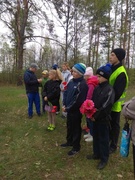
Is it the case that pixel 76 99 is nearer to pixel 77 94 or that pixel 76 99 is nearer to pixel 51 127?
pixel 77 94

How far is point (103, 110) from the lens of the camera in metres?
3.14

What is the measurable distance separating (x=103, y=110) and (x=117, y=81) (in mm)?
690

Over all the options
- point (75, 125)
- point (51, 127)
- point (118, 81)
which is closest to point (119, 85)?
point (118, 81)

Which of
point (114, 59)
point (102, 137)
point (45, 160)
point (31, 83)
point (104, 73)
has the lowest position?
point (45, 160)

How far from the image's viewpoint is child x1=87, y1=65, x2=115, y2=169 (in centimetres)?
315

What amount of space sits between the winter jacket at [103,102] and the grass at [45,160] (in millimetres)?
966

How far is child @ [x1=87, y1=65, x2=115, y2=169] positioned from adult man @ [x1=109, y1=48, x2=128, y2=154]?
27 centimetres

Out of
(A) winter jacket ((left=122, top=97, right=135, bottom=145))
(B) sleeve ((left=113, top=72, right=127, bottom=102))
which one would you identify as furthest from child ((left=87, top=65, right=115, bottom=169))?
(A) winter jacket ((left=122, top=97, right=135, bottom=145))

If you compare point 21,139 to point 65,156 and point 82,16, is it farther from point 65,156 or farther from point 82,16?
point 82,16

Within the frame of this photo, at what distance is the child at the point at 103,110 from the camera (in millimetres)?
3154

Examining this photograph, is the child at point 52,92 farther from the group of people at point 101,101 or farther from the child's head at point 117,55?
the child's head at point 117,55

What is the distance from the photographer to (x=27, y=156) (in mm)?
3830

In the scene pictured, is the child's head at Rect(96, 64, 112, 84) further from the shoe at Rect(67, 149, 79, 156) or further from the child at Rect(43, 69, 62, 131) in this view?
the child at Rect(43, 69, 62, 131)

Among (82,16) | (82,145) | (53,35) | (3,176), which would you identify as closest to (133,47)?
(82,16)
